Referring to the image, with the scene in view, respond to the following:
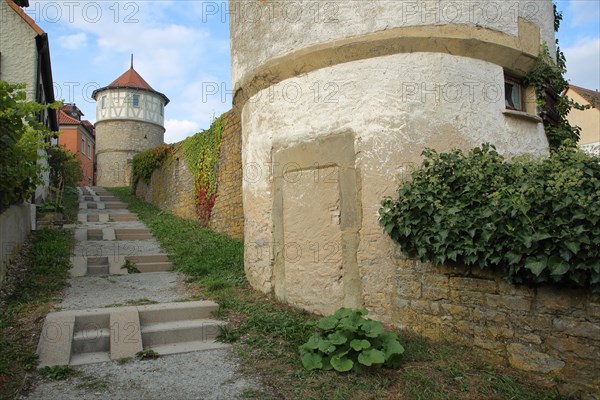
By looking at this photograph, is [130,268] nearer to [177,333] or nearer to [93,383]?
[177,333]

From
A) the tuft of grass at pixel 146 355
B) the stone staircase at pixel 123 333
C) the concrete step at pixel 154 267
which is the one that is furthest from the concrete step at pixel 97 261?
the tuft of grass at pixel 146 355

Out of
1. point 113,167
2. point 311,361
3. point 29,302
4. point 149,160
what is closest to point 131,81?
point 113,167

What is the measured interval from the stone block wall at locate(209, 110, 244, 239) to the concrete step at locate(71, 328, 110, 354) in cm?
527

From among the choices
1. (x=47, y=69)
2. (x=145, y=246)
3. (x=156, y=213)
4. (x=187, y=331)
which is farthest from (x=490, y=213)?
(x=47, y=69)

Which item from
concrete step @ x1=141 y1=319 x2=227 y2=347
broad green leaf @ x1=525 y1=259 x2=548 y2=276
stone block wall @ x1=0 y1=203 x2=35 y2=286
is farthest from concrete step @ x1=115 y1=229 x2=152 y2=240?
broad green leaf @ x1=525 y1=259 x2=548 y2=276

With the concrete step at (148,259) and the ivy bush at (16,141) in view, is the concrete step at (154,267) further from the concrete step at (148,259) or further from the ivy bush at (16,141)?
the ivy bush at (16,141)

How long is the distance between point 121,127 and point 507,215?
114 feet

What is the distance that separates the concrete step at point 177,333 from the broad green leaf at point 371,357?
6.25 ft

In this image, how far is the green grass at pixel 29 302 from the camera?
160 inches

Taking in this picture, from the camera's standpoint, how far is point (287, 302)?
607cm

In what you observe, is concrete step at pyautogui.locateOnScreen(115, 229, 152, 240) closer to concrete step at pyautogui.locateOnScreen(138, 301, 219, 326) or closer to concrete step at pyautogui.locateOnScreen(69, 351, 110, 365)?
concrete step at pyautogui.locateOnScreen(138, 301, 219, 326)

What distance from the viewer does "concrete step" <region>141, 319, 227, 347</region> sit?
499 cm

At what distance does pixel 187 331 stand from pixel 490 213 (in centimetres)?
348

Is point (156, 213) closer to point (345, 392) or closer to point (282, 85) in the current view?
point (282, 85)
